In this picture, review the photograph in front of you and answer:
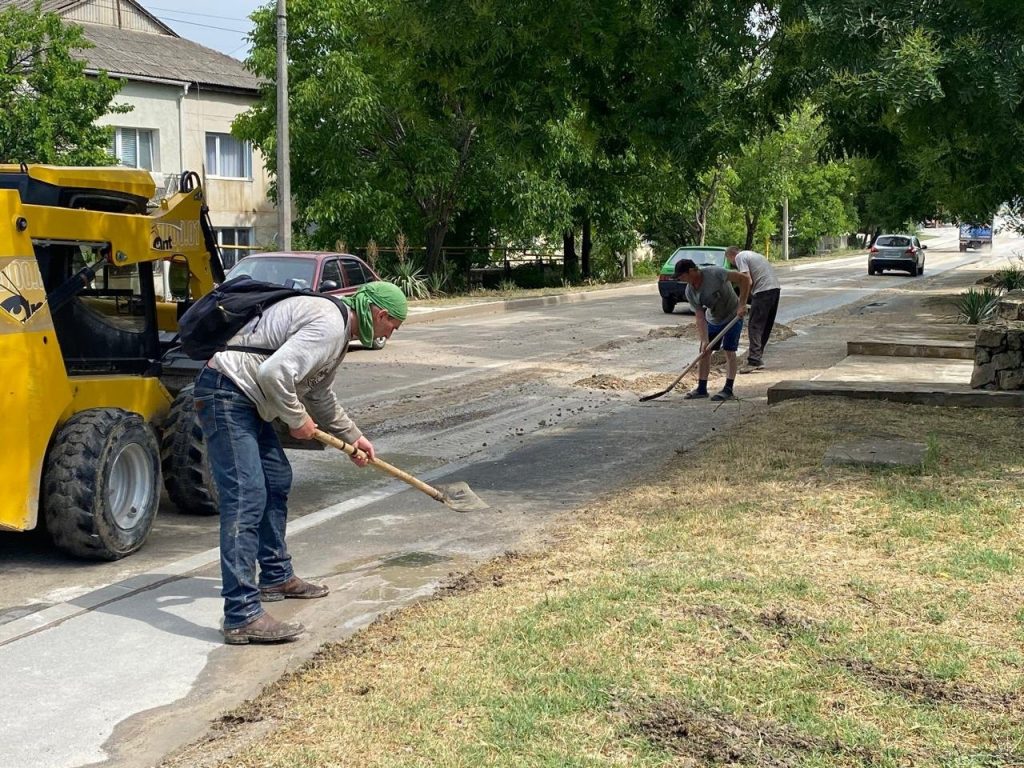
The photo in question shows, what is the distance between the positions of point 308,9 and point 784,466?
2352cm

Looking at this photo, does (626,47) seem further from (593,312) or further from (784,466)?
(593,312)

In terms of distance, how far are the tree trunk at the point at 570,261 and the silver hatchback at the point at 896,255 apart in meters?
13.7

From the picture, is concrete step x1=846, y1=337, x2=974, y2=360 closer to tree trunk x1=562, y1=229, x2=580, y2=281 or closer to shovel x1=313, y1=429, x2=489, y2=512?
shovel x1=313, y1=429, x2=489, y2=512

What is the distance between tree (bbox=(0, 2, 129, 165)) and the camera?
22984 mm

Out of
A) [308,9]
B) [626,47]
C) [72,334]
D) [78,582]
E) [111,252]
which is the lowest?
[78,582]

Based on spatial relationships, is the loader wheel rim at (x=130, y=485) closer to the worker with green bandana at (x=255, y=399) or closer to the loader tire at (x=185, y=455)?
the loader tire at (x=185, y=455)

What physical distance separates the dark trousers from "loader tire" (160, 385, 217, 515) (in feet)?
31.4

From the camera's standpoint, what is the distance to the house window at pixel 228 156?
36.0m

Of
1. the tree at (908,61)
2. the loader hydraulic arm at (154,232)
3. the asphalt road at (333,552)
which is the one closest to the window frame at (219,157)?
the asphalt road at (333,552)

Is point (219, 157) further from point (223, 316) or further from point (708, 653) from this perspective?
point (708, 653)

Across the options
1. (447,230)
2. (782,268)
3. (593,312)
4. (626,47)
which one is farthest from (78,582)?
(782,268)

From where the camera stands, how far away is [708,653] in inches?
185

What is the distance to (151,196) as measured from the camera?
24.7 feet

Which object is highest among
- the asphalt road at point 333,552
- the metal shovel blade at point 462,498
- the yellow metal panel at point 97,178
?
the yellow metal panel at point 97,178
